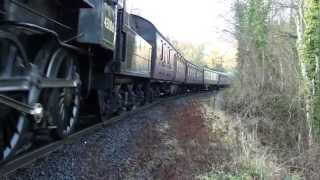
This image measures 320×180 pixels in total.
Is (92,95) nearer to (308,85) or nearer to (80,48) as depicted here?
(80,48)

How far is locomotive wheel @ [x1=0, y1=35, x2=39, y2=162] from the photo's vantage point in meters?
5.19

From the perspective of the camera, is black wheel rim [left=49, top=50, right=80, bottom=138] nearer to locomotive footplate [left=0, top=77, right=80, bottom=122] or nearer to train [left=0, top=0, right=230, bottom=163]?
train [left=0, top=0, right=230, bottom=163]

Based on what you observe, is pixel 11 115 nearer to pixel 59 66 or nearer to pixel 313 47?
pixel 59 66

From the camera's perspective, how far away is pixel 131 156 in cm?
694

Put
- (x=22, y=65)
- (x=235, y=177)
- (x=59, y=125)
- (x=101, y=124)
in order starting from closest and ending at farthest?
(x=22, y=65)
(x=235, y=177)
(x=59, y=125)
(x=101, y=124)

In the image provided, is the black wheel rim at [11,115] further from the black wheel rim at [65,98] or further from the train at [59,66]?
the black wheel rim at [65,98]

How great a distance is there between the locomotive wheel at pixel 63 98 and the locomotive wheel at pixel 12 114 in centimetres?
82

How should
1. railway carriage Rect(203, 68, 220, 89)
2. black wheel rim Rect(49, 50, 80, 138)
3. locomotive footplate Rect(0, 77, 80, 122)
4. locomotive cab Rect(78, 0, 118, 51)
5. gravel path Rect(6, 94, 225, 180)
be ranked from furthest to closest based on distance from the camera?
1. railway carriage Rect(203, 68, 220, 89)
2. locomotive cab Rect(78, 0, 118, 51)
3. black wheel rim Rect(49, 50, 80, 138)
4. gravel path Rect(6, 94, 225, 180)
5. locomotive footplate Rect(0, 77, 80, 122)

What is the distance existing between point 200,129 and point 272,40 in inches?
333

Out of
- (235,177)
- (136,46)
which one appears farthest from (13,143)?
(136,46)

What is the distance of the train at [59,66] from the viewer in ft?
17.0

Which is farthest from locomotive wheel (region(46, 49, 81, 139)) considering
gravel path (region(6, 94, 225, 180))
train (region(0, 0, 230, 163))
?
gravel path (region(6, 94, 225, 180))

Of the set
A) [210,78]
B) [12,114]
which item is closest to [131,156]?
[12,114]

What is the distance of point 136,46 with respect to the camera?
1255 cm
